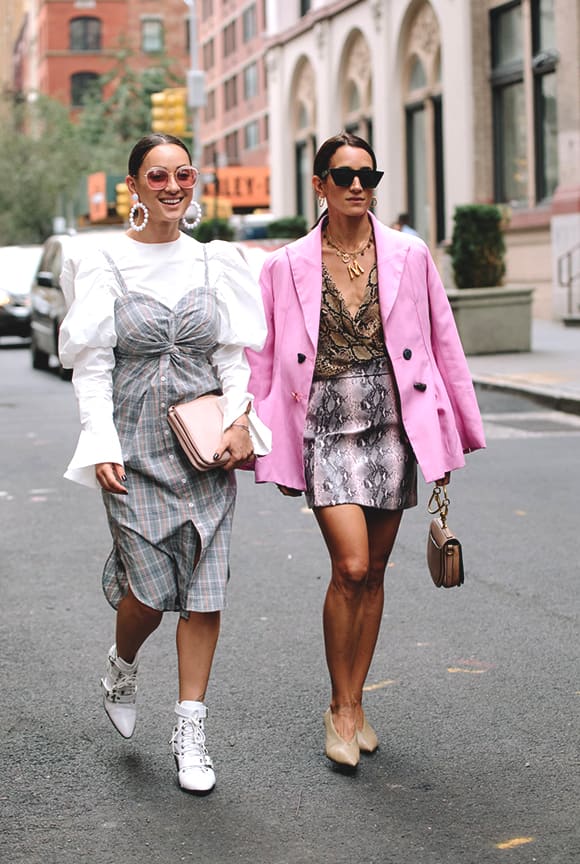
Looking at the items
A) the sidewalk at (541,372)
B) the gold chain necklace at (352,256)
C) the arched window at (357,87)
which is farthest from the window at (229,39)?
the gold chain necklace at (352,256)

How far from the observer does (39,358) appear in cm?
2327

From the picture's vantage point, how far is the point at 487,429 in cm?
1431

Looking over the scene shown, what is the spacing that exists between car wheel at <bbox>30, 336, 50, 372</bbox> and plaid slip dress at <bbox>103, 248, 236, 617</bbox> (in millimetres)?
18688

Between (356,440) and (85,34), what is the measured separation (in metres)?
101

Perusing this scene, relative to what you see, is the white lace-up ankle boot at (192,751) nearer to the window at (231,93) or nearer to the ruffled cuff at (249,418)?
the ruffled cuff at (249,418)

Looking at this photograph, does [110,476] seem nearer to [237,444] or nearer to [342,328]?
[237,444]

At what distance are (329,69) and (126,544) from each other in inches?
1544

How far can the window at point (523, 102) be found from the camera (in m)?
31.2

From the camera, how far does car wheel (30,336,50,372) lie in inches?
910

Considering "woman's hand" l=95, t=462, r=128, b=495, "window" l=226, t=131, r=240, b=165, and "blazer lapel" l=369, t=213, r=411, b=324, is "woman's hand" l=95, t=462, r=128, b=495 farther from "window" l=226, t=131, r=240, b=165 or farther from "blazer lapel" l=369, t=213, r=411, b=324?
"window" l=226, t=131, r=240, b=165

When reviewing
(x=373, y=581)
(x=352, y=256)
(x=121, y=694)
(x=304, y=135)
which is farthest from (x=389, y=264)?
(x=304, y=135)

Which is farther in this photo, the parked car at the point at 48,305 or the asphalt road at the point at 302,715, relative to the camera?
the parked car at the point at 48,305

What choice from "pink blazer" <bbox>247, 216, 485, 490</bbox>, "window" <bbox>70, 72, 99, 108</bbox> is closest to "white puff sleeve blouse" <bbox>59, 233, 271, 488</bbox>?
"pink blazer" <bbox>247, 216, 485, 490</bbox>

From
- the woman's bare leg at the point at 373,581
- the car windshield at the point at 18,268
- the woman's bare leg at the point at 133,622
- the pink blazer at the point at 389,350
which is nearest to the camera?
the woman's bare leg at the point at 133,622
